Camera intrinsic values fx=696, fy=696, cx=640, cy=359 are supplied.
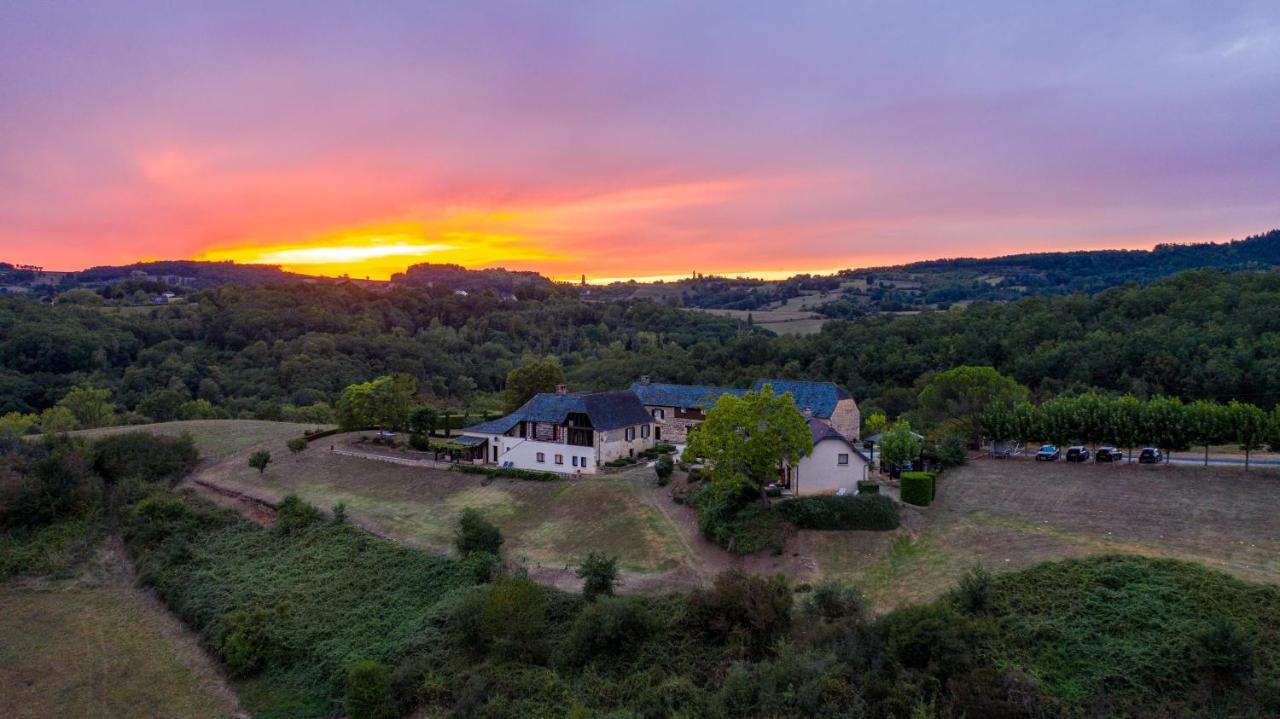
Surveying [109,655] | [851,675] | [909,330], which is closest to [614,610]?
[851,675]

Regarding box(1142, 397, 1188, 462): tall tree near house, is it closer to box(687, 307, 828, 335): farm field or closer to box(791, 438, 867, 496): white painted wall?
box(791, 438, 867, 496): white painted wall

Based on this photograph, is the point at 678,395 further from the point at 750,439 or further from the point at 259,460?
the point at 259,460

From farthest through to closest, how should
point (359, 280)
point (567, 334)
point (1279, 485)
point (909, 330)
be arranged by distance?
point (359, 280) < point (567, 334) < point (909, 330) < point (1279, 485)

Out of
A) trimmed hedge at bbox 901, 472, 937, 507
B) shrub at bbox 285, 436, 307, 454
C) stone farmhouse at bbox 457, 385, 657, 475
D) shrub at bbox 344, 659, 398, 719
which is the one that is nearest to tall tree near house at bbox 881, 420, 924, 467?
trimmed hedge at bbox 901, 472, 937, 507

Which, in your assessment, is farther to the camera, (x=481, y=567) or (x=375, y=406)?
(x=375, y=406)

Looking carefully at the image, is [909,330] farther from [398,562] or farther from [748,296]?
[748,296]

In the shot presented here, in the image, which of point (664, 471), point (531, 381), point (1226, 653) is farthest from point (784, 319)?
point (1226, 653)
